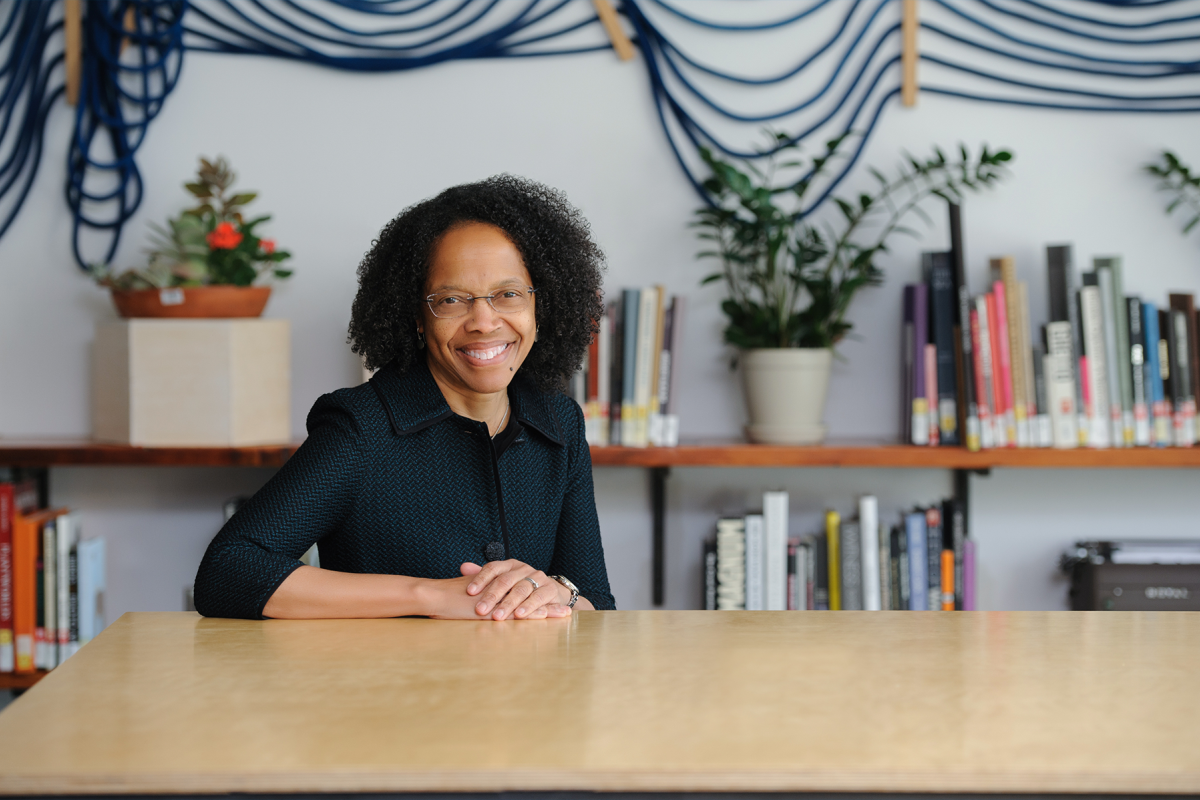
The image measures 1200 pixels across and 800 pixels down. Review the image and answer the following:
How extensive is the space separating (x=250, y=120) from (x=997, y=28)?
1681 mm

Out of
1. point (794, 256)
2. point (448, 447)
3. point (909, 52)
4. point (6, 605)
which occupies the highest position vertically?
point (909, 52)

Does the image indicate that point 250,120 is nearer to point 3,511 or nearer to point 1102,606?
point 3,511

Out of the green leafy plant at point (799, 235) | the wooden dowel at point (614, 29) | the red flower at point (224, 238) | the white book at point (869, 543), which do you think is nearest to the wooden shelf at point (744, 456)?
the white book at point (869, 543)

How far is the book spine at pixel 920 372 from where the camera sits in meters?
2.08

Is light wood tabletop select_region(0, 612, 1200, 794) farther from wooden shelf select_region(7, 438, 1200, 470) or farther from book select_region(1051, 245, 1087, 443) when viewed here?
book select_region(1051, 245, 1087, 443)

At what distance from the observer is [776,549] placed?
2.12 meters

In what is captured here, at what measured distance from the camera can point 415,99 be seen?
7.59 feet

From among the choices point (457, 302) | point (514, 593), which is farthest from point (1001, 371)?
point (514, 593)

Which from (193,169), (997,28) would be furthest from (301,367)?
(997,28)

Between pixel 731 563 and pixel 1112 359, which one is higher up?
pixel 1112 359

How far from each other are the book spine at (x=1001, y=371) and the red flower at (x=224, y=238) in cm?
152

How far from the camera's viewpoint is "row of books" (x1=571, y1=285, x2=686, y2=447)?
2.10m

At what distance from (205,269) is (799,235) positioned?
126 centimetres

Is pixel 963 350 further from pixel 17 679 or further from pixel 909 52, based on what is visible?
pixel 17 679
